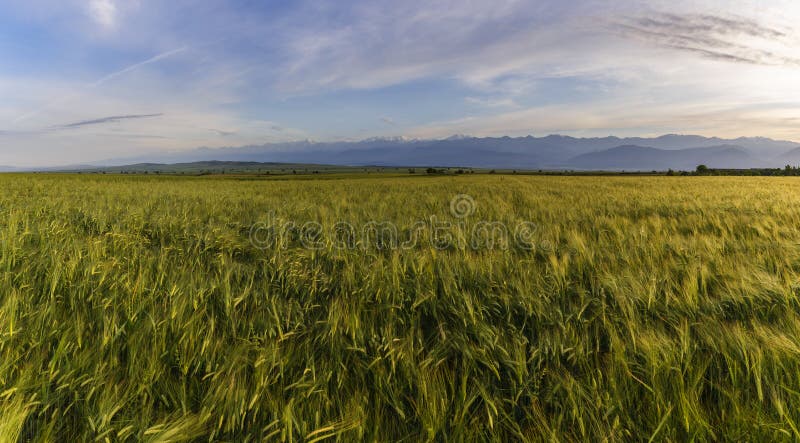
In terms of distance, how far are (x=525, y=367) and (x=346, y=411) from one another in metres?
0.80

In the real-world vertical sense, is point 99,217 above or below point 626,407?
above

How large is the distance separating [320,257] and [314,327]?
110 centimetres

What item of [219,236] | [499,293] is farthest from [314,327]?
[219,236]

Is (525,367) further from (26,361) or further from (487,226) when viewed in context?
(487,226)

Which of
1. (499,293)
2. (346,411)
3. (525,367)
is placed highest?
(499,293)

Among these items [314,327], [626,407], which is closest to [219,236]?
[314,327]

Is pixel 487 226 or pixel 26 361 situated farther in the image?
pixel 487 226

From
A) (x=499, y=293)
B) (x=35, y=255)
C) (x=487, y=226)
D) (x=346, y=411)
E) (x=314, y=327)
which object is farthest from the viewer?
(x=487, y=226)

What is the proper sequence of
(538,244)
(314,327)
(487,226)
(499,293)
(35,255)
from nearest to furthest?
(314,327), (499,293), (35,255), (538,244), (487,226)

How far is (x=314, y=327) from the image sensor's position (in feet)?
5.51

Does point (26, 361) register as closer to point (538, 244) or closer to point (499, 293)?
point (499, 293)

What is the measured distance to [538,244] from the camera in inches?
123

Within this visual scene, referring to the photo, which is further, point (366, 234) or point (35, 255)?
point (366, 234)

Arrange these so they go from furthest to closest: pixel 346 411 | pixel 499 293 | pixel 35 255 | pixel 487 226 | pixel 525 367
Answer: pixel 487 226 → pixel 35 255 → pixel 499 293 → pixel 525 367 → pixel 346 411
